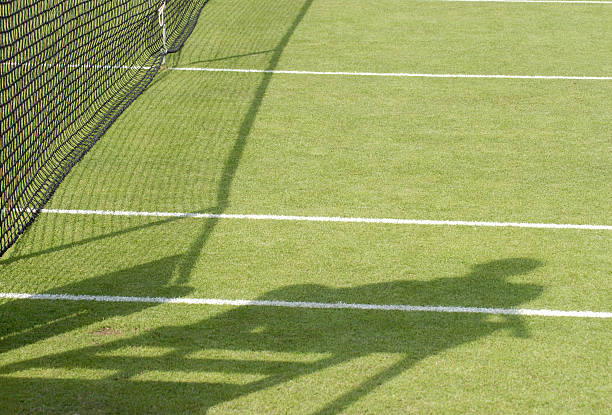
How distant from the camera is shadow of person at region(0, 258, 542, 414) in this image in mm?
6035

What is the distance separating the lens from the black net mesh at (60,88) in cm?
871

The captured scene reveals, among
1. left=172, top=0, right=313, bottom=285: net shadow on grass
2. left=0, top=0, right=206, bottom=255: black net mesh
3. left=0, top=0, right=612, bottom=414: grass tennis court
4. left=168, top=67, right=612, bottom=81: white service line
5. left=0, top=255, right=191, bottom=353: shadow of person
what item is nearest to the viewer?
left=0, top=0, right=612, bottom=414: grass tennis court

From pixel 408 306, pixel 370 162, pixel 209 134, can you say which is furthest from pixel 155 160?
pixel 408 306

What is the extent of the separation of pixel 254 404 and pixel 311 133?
6.31 m

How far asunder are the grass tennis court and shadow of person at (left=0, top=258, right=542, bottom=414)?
0.02 metres

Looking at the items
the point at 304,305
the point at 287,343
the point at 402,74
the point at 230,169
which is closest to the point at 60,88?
the point at 230,169

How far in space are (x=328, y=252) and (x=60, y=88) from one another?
262 inches

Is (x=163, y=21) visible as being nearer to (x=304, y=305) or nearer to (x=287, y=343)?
(x=304, y=305)

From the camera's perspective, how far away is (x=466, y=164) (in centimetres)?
1056

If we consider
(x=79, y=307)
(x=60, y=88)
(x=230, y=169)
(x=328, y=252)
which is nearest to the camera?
(x=79, y=307)

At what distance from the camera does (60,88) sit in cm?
1313

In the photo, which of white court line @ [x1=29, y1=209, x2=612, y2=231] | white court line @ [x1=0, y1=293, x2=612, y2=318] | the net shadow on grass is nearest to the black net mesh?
white court line @ [x1=29, y1=209, x2=612, y2=231]

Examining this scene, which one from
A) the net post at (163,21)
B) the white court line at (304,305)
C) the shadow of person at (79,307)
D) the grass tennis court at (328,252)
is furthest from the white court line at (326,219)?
the net post at (163,21)

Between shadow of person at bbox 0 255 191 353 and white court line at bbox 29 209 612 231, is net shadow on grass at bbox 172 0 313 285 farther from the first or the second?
white court line at bbox 29 209 612 231
